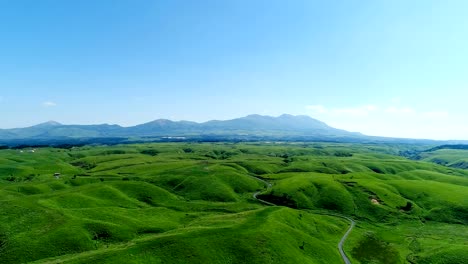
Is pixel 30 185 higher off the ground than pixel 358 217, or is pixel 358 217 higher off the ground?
pixel 30 185

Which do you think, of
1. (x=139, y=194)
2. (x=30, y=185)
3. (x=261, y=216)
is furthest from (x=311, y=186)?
(x=30, y=185)

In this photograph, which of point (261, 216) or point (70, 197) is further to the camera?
point (70, 197)

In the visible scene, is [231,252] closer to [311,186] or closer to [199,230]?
[199,230]

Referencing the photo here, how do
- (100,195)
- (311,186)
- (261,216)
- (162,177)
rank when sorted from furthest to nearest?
(162,177), (311,186), (100,195), (261,216)

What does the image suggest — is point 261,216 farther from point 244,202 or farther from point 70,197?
point 70,197

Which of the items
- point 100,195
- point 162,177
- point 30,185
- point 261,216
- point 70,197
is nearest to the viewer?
point 261,216

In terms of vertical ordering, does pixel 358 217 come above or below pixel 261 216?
below

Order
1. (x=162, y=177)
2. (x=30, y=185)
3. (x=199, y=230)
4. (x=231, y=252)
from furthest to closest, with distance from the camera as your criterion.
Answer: (x=162, y=177)
(x=30, y=185)
(x=199, y=230)
(x=231, y=252)

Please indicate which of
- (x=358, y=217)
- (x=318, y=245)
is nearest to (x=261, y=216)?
(x=318, y=245)

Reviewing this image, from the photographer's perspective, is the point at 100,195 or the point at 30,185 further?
the point at 30,185
